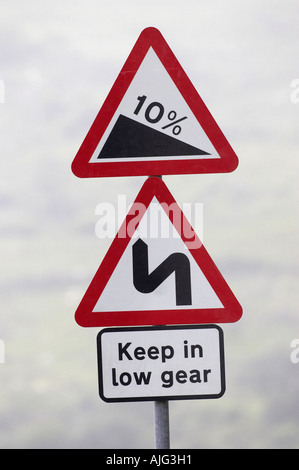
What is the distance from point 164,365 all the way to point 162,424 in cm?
22

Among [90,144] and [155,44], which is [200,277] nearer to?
[90,144]

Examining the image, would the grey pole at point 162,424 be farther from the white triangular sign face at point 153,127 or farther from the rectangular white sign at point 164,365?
the white triangular sign face at point 153,127

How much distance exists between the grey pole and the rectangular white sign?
4 cm

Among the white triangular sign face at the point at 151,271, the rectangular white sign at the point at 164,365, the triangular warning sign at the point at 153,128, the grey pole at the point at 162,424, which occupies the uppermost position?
the triangular warning sign at the point at 153,128

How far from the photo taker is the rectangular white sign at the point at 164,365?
220 centimetres

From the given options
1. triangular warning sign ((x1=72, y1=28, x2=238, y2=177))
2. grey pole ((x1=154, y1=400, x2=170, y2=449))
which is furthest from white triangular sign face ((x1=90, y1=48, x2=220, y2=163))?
grey pole ((x1=154, y1=400, x2=170, y2=449))

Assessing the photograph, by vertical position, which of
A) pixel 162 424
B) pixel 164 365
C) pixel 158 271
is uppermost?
pixel 158 271

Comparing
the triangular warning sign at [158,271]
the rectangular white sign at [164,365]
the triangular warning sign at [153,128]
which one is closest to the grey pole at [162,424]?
the rectangular white sign at [164,365]

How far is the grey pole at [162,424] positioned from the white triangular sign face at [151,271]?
362 millimetres

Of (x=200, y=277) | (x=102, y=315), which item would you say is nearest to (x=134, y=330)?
(x=102, y=315)

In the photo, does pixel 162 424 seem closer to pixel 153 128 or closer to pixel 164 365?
pixel 164 365

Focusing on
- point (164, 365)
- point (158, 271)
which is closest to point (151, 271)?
point (158, 271)

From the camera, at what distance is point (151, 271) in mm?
2207

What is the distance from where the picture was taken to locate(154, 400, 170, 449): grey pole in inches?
85.4
